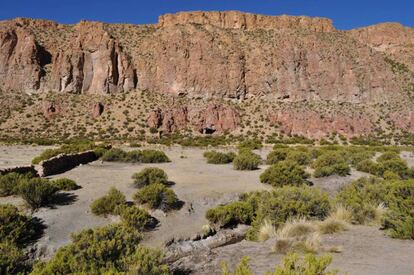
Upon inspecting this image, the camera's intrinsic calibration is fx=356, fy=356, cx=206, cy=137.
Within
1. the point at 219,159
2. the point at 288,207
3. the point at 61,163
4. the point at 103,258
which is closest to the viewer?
the point at 103,258

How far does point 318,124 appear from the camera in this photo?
2446 inches

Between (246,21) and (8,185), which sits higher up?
(246,21)

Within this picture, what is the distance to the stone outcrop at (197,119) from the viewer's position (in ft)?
199

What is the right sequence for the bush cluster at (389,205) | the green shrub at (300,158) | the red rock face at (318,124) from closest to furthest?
the bush cluster at (389,205) → the green shrub at (300,158) → the red rock face at (318,124)

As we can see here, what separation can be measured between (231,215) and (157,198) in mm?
3103

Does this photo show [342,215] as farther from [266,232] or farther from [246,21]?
[246,21]

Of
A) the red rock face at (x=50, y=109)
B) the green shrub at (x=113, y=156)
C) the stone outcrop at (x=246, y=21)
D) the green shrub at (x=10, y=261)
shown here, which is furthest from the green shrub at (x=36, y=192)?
the stone outcrop at (x=246, y=21)

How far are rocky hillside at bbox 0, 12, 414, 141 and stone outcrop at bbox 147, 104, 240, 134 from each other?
0.18 meters

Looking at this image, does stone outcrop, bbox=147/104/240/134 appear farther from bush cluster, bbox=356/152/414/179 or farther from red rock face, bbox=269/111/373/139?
bush cluster, bbox=356/152/414/179

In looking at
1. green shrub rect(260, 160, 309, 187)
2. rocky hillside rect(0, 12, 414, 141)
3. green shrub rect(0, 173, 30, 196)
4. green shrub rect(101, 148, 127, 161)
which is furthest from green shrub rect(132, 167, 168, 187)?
rocky hillside rect(0, 12, 414, 141)

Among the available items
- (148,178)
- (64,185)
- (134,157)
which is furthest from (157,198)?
(134,157)

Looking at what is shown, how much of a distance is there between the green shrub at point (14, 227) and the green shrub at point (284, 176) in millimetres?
11704

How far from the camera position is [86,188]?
661 inches

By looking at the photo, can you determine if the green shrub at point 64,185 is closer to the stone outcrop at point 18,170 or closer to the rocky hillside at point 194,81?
the stone outcrop at point 18,170
